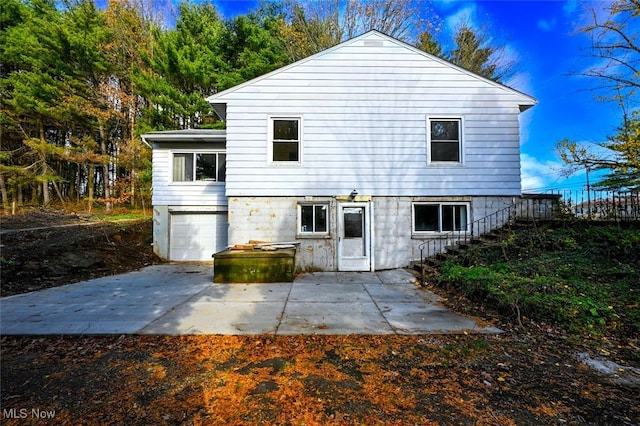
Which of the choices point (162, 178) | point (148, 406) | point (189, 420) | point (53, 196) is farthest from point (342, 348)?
point (53, 196)

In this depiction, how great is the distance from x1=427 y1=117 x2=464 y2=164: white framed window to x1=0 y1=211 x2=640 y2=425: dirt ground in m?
5.48

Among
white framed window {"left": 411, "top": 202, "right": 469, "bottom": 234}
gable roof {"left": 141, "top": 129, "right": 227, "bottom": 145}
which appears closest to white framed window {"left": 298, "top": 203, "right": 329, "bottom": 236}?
white framed window {"left": 411, "top": 202, "right": 469, "bottom": 234}

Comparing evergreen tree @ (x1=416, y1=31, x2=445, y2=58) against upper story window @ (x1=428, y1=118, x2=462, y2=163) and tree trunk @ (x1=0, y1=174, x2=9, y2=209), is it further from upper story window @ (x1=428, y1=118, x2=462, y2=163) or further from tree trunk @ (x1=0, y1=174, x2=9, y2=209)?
tree trunk @ (x1=0, y1=174, x2=9, y2=209)

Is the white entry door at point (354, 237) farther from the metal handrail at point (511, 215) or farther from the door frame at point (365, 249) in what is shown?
the metal handrail at point (511, 215)

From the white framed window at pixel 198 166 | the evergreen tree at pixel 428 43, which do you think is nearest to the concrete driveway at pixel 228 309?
the white framed window at pixel 198 166

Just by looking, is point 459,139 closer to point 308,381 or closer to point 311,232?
point 311,232

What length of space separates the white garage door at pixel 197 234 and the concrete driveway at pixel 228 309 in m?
3.00

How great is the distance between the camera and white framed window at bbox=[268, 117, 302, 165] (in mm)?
8344

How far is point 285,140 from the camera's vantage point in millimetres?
8391

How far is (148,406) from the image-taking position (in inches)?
91.7

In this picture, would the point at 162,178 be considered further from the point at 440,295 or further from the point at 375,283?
the point at 440,295

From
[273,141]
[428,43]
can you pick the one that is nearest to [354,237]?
[273,141]

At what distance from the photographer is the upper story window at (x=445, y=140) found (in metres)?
8.48

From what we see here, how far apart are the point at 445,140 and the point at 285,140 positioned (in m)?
4.79
